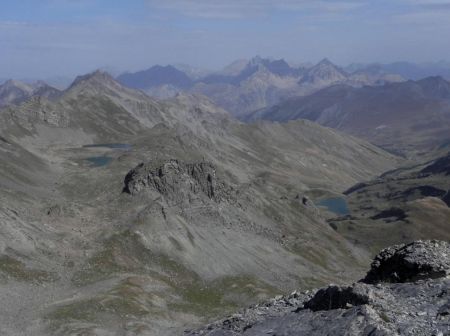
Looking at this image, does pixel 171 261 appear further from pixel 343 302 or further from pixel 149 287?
pixel 343 302

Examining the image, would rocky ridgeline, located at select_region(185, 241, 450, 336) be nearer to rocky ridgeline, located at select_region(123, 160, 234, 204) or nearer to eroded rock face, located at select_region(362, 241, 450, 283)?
eroded rock face, located at select_region(362, 241, 450, 283)

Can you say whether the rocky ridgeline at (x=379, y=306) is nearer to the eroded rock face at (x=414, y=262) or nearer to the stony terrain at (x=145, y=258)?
the eroded rock face at (x=414, y=262)

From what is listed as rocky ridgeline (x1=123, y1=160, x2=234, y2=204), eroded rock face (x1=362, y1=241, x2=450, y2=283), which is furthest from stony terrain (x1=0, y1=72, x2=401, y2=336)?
eroded rock face (x1=362, y1=241, x2=450, y2=283)

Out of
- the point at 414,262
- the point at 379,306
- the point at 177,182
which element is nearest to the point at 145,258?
the point at 177,182

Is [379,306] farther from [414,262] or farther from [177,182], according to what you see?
[177,182]

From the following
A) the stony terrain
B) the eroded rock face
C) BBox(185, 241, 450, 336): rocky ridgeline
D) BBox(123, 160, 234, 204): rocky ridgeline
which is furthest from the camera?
BBox(123, 160, 234, 204): rocky ridgeline

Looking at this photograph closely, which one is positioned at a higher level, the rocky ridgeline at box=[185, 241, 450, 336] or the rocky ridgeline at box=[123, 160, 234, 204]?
the rocky ridgeline at box=[185, 241, 450, 336]
